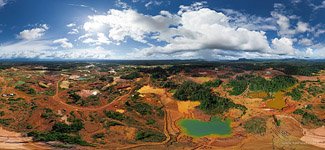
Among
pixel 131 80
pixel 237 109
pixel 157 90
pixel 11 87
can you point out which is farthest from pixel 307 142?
pixel 11 87

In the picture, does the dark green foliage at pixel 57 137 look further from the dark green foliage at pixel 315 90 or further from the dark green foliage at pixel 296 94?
the dark green foliage at pixel 315 90

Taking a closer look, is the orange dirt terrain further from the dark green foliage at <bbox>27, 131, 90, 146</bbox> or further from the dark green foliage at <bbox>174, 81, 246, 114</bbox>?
the dark green foliage at <bbox>27, 131, 90, 146</bbox>

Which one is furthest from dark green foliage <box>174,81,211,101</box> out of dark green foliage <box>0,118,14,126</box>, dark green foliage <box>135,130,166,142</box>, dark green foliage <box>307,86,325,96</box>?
dark green foliage <box>0,118,14,126</box>

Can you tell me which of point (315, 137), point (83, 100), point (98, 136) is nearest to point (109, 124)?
point (98, 136)

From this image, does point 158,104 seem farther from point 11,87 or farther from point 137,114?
point 11,87

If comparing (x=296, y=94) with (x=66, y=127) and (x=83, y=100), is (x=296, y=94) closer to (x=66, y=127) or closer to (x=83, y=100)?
(x=83, y=100)

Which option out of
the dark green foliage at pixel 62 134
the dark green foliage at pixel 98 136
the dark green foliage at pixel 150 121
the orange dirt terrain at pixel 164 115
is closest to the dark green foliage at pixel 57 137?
the dark green foliage at pixel 62 134
